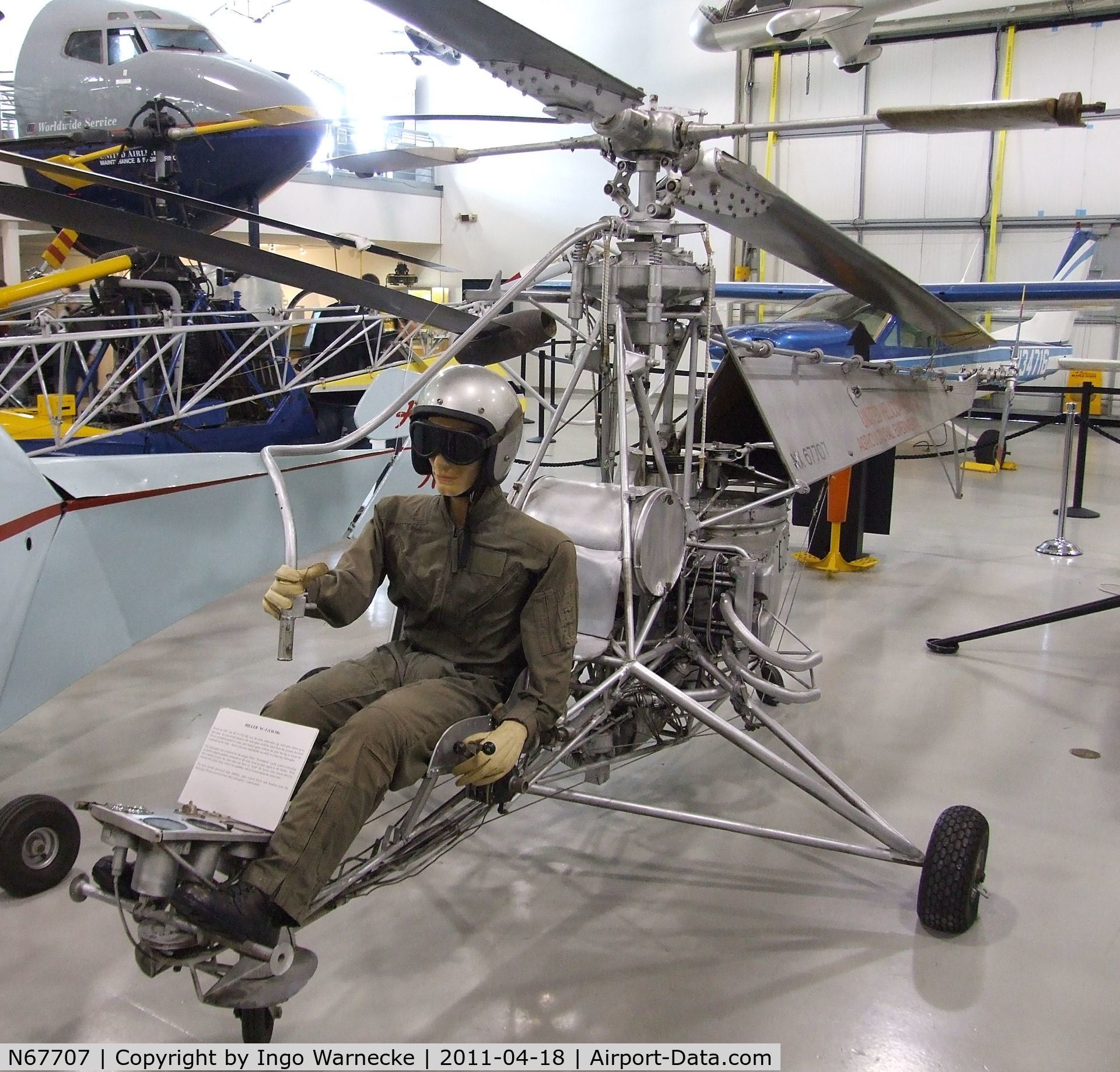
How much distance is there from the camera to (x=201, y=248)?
2.32 metres

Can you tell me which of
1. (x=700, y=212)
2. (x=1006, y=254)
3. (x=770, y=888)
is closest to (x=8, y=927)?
(x=770, y=888)

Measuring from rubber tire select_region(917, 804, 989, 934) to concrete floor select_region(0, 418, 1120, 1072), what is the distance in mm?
57

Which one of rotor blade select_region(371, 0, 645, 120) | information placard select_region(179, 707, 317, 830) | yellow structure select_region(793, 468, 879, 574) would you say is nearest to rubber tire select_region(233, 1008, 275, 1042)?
information placard select_region(179, 707, 317, 830)

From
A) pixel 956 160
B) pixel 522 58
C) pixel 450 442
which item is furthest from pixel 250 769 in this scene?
pixel 956 160

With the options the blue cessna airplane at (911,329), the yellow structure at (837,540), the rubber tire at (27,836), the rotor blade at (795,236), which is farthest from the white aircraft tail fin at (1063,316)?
the rubber tire at (27,836)

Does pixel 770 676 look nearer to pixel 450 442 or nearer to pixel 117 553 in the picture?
pixel 450 442

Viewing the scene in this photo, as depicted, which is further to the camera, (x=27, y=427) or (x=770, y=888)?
(x=27, y=427)

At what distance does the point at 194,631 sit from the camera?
4.90 meters

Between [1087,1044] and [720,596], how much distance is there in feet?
4.85

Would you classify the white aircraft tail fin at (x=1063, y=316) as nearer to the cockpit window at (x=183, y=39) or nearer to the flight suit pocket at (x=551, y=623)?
the cockpit window at (x=183, y=39)

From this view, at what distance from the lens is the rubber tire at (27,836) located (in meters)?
2.59

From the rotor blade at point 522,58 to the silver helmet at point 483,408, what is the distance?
68 centimetres

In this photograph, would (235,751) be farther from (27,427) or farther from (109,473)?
(27,427)

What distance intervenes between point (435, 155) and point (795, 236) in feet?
4.04
